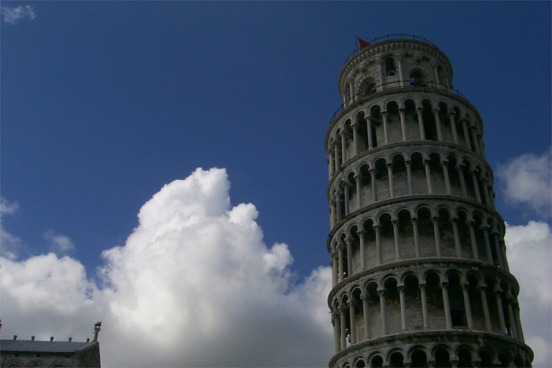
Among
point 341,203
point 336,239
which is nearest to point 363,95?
point 341,203

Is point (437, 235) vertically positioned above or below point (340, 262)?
above

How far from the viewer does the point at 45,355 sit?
59000 mm

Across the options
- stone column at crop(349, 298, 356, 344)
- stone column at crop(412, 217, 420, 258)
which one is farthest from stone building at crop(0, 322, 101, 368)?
stone column at crop(412, 217, 420, 258)

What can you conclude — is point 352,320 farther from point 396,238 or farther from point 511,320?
point 511,320

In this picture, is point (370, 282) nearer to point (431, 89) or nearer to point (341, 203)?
point (341, 203)

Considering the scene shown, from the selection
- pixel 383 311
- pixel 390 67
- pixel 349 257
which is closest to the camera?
pixel 383 311

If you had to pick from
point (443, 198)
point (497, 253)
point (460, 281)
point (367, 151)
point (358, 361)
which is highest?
point (367, 151)

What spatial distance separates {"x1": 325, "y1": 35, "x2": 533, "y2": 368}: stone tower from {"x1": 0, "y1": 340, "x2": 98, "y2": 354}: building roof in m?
34.9

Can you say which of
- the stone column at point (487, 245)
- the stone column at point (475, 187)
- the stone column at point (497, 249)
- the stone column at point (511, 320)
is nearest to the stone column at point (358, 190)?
the stone column at point (475, 187)

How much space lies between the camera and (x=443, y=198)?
36531 millimetres

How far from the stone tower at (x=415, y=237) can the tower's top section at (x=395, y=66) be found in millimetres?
277

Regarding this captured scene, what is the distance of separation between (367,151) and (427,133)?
18.0ft

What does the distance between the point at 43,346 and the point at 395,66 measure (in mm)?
46315

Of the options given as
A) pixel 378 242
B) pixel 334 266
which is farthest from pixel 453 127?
pixel 334 266
